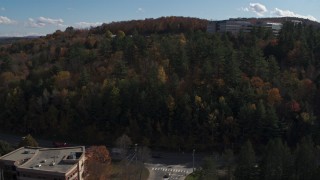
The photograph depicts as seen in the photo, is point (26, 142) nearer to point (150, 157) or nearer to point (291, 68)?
point (150, 157)

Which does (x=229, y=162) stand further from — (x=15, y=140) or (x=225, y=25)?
(x=225, y=25)

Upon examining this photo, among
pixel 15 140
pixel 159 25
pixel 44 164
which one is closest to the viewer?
pixel 44 164

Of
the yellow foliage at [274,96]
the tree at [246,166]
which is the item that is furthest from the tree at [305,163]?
the yellow foliage at [274,96]

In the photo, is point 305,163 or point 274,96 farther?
point 274,96

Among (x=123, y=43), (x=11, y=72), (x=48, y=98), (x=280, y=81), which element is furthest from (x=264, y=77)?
(x=11, y=72)

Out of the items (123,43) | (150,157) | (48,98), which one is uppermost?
(123,43)

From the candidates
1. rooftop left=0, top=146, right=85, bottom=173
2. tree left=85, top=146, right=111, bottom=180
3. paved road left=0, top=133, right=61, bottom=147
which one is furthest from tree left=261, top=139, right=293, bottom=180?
paved road left=0, top=133, right=61, bottom=147

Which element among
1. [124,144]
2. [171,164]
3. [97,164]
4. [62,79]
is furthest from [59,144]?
[171,164]
